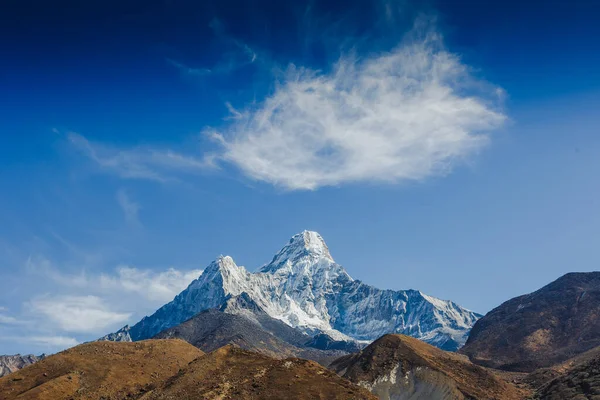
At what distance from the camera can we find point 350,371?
168875mm

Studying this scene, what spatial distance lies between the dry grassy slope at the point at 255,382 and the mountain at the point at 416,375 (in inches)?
2003

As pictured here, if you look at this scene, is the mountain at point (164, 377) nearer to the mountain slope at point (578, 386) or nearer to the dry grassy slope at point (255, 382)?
the dry grassy slope at point (255, 382)

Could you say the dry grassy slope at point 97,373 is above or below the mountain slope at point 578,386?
above

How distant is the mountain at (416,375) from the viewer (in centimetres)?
15269

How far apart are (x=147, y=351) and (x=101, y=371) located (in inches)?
654

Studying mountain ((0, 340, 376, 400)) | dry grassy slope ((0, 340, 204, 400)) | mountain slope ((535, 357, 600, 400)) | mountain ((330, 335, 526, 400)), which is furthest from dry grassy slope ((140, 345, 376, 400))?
mountain ((330, 335, 526, 400))

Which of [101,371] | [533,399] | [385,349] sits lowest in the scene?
[533,399]

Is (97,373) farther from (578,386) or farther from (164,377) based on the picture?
(578,386)

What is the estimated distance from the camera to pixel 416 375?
158750 millimetres

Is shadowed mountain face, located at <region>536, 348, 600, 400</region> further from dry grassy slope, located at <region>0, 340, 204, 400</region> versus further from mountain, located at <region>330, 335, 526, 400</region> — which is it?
dry grassy slope, located at <region>0, 340, 204, 400</region>

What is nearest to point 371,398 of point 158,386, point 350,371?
point 158,386

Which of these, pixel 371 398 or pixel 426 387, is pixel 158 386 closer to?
pixel 371 398

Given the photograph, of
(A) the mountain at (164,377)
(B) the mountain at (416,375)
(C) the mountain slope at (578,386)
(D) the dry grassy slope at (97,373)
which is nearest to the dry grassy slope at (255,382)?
(A) the mountain at (164,377)

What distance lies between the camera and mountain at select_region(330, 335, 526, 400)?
501ft
